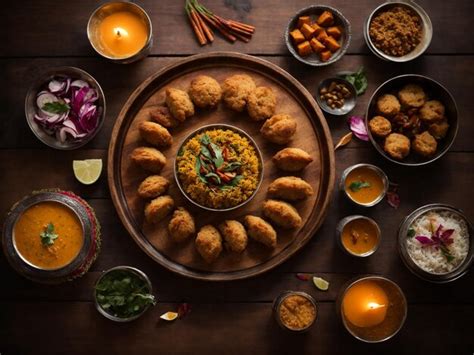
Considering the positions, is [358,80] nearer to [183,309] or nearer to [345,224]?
[345,224]

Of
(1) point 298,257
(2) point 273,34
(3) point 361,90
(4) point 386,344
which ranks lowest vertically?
(4) point 386,344

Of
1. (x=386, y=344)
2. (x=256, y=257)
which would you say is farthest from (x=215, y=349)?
(x=386, y=344)

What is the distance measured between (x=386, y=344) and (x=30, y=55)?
4074mm

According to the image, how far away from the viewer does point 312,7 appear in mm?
4941

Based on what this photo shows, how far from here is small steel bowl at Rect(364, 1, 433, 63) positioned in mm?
4934

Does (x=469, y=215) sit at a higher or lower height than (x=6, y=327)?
higher

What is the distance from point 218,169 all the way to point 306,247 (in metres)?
1.05

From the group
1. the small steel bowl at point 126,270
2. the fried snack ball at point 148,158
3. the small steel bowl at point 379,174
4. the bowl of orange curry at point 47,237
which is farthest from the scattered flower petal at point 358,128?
the bowl of orange curry at point 47,237

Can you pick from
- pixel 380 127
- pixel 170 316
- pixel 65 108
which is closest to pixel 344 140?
pixel 380 127

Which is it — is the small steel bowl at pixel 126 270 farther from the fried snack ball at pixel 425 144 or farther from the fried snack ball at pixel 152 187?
the fried snack ball at pixel 425 144

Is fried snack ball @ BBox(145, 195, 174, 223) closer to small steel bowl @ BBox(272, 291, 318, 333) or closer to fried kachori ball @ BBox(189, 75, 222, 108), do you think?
fried kachori ball @ BBox(189, 75, 222, 108)

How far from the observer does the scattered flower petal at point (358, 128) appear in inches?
195

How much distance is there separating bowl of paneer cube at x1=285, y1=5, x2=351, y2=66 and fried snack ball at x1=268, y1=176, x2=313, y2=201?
3.46 feet

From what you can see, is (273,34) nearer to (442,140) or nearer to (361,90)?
(361,90)
